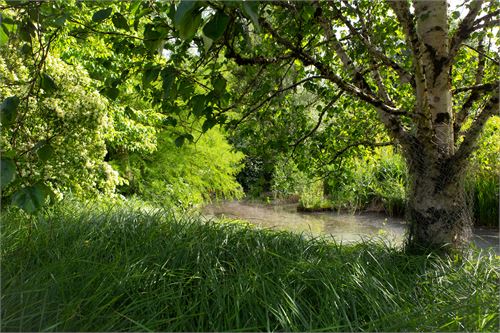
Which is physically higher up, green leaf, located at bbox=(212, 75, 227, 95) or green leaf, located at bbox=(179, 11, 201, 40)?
green leaf, located at bbox=(212, 75, 227, 95)

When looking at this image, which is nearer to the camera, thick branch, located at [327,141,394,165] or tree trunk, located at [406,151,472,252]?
tree trunk, located at [406,151,472,252]

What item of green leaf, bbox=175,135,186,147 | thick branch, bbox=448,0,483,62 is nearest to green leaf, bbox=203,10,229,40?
green leaf, bbox=175,135,186,147

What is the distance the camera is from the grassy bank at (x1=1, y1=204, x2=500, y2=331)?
69.3 inches

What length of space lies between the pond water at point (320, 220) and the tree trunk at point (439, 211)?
3.92 meters

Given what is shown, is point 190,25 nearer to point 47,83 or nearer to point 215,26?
point 215,26

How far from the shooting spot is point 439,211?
276cm

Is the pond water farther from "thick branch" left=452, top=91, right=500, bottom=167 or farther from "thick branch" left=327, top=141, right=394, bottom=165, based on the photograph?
"thick branch" left=452, top=91, right=500, bottom=167

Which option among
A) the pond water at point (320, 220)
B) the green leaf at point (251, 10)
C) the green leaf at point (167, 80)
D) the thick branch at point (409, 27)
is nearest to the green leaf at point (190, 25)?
the green leaf at point (251, 10)

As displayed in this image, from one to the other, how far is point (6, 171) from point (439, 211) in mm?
2541

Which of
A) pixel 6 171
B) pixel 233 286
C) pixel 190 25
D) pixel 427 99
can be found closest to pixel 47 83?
pixel 6 171

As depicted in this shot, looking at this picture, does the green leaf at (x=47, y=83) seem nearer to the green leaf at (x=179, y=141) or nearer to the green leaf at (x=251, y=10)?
the green leaf at (x=179, y=141)

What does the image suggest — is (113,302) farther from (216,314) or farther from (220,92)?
(220,92)

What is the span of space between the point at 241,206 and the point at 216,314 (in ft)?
32.4

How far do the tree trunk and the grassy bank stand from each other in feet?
0.53
